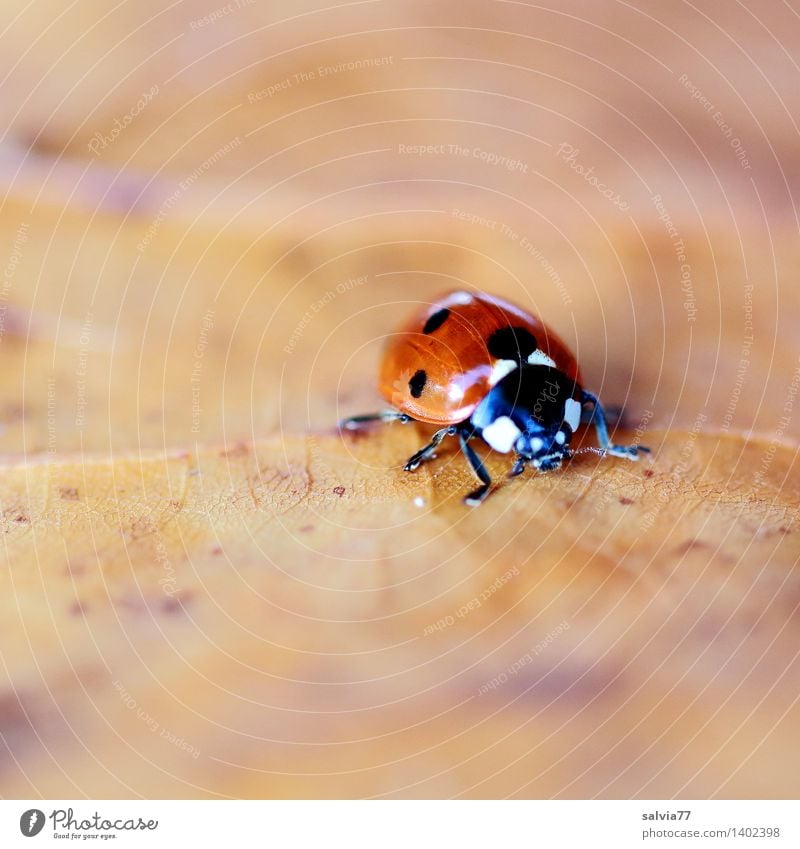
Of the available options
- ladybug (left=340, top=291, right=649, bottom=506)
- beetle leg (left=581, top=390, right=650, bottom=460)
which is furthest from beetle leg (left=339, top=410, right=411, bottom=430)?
beetle leg (left=581, top=390, right=650, bottom=460)

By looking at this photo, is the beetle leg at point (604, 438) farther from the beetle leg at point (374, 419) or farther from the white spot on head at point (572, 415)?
the beetle leg at point (374, 419)

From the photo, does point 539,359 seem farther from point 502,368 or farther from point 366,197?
point 366,197

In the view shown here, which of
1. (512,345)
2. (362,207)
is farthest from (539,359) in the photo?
(362,207)

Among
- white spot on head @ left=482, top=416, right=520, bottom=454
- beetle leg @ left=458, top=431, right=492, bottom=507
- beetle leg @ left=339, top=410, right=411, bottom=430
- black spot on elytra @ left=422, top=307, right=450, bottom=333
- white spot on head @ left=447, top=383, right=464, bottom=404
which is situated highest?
black spot on elytra @ left=422, top=307, right=450, bottom=333

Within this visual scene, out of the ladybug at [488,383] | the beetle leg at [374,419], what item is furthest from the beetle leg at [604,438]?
the beetle leg at [374,419]

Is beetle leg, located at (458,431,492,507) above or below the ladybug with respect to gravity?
below

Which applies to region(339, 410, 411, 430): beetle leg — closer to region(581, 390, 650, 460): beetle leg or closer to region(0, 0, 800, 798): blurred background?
region(0, 0, 800, 798): blurred background
